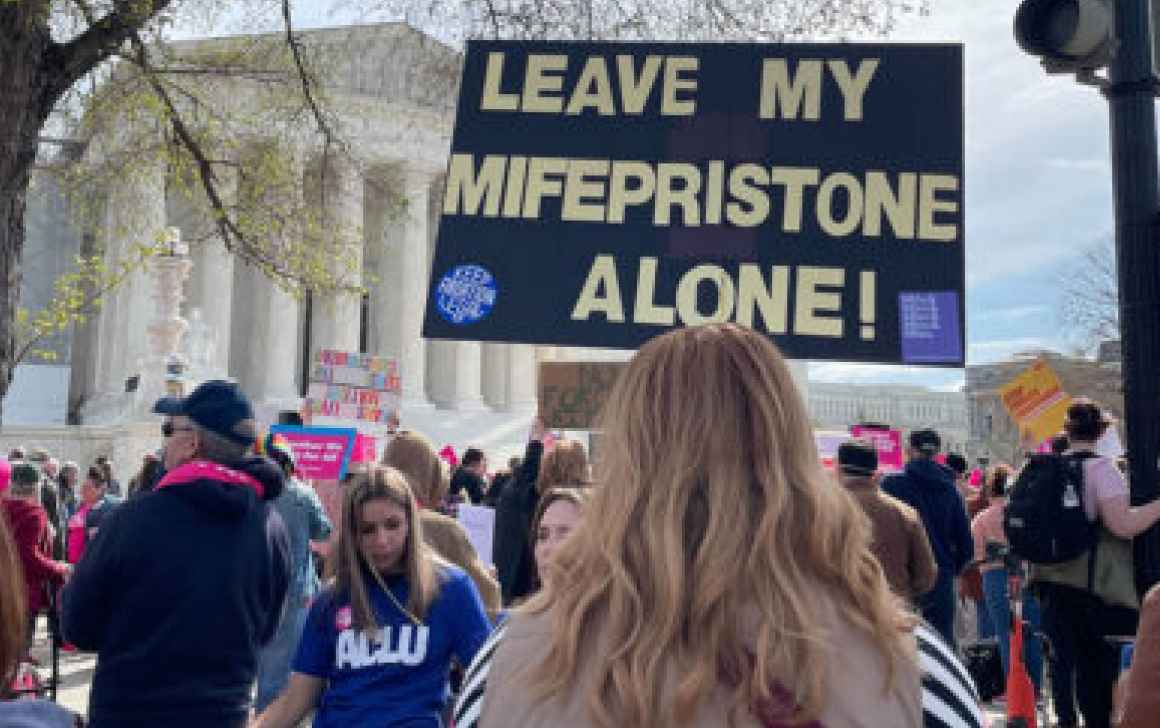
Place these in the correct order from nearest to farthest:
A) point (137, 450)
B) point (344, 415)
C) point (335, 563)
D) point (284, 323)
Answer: point (335, 563) → point (344, 415) → point (137, 450) → point (284, 323)

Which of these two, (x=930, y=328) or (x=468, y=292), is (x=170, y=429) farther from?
(x=930, y=328)

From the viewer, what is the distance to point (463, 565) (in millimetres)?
4934

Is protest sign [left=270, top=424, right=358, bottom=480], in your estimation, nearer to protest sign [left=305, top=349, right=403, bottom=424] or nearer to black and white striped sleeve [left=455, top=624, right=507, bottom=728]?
protest sign [left=305, top=349, right=403, bottom=424]

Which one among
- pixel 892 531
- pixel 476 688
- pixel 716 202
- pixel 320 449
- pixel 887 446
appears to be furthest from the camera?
pixel 887 446

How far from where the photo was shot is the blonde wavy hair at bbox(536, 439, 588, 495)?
625 cm

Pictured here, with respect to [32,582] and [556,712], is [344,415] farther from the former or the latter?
[556,712]

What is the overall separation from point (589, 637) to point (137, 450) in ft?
85.6

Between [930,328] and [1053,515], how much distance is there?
1.56 m

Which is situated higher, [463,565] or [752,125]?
[752,125]

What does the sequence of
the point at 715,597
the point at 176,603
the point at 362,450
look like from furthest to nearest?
the point at 362,450
the point at 176,603
the point at 715,597

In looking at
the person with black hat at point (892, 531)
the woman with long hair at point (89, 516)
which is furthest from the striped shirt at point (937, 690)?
the woman with long hair at point (89, 516)

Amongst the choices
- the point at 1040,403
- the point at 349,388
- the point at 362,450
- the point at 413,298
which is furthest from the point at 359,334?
the point at 1040,403

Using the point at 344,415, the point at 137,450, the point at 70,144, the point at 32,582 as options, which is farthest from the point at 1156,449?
the point at 137,450

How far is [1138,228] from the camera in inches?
162
